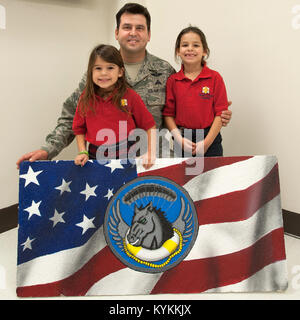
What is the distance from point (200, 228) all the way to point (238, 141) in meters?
1.13

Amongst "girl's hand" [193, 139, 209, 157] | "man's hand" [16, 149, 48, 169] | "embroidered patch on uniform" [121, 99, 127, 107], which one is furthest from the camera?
"girl's hand" [193, 139, 209, 157]

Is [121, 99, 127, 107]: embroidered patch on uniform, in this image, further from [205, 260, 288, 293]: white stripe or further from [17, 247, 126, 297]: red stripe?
[205, 260, 288, 293]: white stripe

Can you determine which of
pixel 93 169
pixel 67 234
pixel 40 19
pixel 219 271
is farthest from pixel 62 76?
pixel 219 271

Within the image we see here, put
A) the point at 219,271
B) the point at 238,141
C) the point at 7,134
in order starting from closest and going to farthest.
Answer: the point at 219,271
the point at 7,134
the point at 238,141

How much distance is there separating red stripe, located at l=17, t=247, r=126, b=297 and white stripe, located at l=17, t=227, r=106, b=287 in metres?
0.02

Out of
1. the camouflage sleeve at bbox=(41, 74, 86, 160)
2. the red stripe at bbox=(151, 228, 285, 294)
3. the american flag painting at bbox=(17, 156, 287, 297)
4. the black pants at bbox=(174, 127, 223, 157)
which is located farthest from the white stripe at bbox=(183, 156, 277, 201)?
the camouflage sleeve at bbox=(41, 74, 86, 160)

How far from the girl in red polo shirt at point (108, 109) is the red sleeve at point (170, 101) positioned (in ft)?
0.86

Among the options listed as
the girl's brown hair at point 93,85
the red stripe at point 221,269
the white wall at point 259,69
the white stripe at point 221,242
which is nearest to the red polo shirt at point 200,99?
the girl's brown hair at point 93,85

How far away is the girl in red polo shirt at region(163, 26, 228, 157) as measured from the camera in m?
1.85

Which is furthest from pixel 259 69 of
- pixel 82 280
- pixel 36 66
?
pixel 82 280

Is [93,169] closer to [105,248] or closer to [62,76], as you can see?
[105,248]

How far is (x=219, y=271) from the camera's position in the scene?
4.90 ft

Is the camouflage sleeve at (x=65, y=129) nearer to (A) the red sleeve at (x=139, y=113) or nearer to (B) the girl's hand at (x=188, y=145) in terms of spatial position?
(A) the red sleeve at (x=139, y=113)

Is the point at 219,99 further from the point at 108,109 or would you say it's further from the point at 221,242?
the point at 221,242
